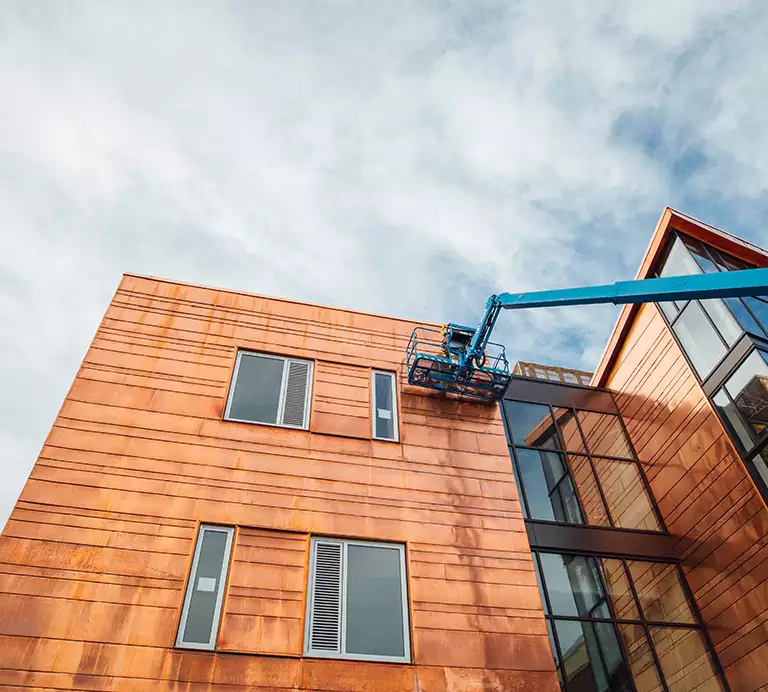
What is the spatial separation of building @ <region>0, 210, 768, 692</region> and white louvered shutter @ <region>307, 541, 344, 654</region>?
3cm

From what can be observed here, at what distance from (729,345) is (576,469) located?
399cm

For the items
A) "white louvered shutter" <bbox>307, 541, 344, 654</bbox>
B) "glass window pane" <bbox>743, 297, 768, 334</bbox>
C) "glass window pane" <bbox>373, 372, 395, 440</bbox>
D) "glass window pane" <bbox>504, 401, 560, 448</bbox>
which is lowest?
"white louvered shutter" <bbox>307, 541, 344, 654</bbox>

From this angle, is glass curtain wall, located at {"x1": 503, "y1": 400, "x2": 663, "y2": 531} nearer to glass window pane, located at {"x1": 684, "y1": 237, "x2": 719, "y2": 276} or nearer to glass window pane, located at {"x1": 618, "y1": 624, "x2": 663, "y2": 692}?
glass window pane, located at {"x1": 618, "y1": 624, "x2": 663, "y2": 692}

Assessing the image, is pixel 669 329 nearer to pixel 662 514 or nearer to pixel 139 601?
pixel 662 514

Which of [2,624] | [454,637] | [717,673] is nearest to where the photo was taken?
[2,624]

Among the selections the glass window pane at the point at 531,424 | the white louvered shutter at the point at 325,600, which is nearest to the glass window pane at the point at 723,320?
the glass window pane at the point at 531,424

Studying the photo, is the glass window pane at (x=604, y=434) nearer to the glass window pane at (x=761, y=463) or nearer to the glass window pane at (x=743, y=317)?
the glass window pane at (x=761, y=463)

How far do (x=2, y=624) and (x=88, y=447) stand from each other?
249cm

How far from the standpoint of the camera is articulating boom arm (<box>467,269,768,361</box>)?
11688 millimetres

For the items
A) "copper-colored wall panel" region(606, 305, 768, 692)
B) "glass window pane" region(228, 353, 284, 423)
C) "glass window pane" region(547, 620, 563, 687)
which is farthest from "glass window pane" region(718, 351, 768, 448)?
"glass window pane" region(228, 353, 284, 423)

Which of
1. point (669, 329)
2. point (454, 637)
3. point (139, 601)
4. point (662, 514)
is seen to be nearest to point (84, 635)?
point (139, 601)

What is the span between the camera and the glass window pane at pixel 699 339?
515 inches

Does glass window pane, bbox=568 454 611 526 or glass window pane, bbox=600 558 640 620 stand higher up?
glass window pane, bbox=568 454 611 526

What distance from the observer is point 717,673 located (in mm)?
11055
